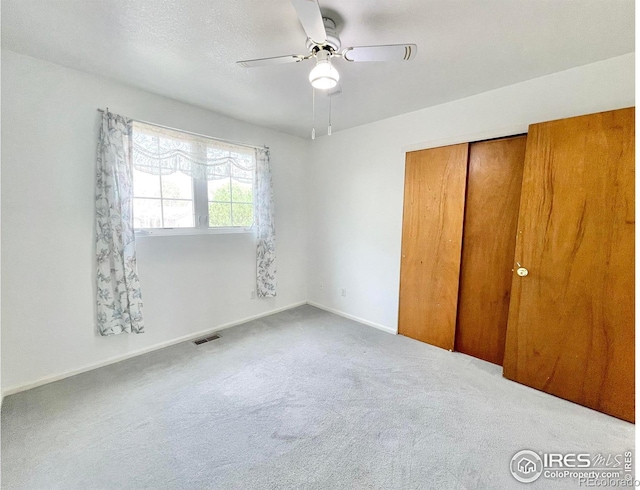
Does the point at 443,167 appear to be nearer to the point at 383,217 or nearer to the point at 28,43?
the point at 383,217

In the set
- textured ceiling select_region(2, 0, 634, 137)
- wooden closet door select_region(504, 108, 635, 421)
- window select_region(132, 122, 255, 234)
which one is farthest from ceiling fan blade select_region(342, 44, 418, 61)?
window select_region(132, 122, 255, 234)

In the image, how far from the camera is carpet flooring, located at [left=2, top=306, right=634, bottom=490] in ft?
4.69

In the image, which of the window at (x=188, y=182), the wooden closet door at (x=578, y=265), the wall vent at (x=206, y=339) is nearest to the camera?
the wooden closet door at (x=578, y=265)

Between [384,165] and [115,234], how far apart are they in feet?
9.42

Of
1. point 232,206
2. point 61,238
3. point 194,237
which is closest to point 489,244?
point 232,206

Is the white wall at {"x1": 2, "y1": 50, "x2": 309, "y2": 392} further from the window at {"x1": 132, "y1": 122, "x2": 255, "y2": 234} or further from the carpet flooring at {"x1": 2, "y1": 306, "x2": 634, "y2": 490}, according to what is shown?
the carpet flooring at {"x1": 2, "y1": 306, "x2": 634, "y2": 490}

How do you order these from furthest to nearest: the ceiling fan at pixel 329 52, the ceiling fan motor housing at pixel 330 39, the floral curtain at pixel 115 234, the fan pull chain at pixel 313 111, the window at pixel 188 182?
1. the window at pixel 188 182
2. the fan pull chain at pixel 313 111
3. the floral curtain at pixel 115 234
4. the ceiling fan motor housing at pixel 330 39
5. the ceiling fan at pixel 329 52

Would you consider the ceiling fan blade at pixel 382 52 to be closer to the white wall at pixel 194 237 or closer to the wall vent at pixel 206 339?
the white wall at pixel 194 237

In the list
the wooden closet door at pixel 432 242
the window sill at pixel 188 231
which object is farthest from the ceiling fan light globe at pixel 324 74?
the window sill at pixel 188 231

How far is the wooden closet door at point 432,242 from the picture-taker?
2.75 metres

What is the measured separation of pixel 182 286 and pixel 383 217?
8.02 feet

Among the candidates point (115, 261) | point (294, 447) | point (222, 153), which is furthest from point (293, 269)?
point (294, 447)

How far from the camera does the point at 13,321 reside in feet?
6.70

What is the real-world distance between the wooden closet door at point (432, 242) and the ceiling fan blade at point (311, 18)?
184 cm
